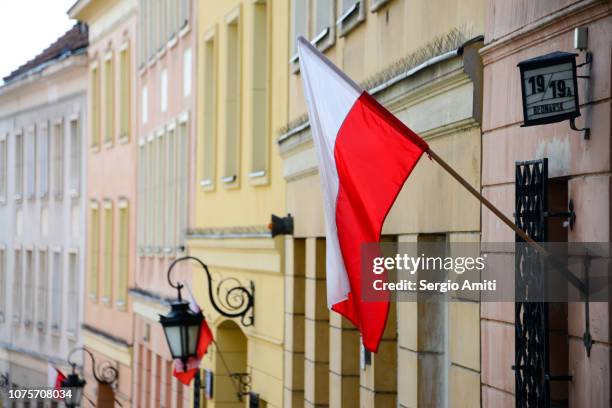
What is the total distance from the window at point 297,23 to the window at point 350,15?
2341mm

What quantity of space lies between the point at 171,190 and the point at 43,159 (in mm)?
17831

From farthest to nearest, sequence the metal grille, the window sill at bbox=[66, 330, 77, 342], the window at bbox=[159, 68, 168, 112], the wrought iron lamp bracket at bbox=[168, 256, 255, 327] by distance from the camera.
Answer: the window sill at bbox=[66, 330, 77, 342] < the window at bbox=[159, 68, 168, 112] < the wrought iron lamp bracket at bbox=[168, 256, 255, 327] < the metal grille

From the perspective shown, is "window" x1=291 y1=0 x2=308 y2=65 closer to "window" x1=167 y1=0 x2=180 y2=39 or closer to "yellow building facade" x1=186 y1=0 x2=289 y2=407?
"yellow building facade" x1=186 y1=0 x2=289 y2=407

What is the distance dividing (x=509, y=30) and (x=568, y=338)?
1722 mm

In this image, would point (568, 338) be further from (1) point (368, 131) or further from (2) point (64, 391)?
(2) point (64, 391)

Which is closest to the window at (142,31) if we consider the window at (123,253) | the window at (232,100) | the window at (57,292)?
the window at (123,253)

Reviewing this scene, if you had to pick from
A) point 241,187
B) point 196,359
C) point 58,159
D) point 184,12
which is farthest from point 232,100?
point 58,159

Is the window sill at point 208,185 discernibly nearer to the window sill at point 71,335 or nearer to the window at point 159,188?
the window at point 159,188

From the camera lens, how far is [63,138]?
4344 centimetres

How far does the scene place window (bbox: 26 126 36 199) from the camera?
Answer: 46562mm

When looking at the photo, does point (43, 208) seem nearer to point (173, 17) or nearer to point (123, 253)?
point (123, 253)

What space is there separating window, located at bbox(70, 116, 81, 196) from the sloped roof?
176cm

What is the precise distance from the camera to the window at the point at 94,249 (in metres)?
38.7

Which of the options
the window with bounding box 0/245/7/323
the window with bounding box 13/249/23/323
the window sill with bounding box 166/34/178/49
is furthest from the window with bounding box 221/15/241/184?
the window with bounding box 0/245/7/323
